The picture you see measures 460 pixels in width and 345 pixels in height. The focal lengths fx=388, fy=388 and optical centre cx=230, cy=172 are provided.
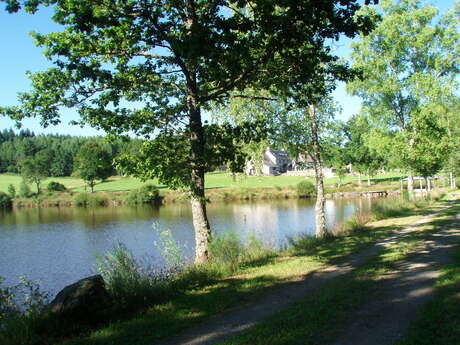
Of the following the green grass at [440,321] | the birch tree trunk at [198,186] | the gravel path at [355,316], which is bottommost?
the gravel path at [355,316]

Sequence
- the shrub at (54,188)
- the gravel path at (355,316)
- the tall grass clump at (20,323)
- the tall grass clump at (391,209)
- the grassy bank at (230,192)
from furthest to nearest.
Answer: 1. the shrub at (54,188)
2. the grassy bank at (230,192)
3. the tall grass clump at (391,209)
4. the tall grass clump at (20,323)
5. the gravel path at (355,316)

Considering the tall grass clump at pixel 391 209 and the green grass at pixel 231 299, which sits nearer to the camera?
the green grass at pixel 231 299

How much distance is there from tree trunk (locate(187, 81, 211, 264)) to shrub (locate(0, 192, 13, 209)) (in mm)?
71794

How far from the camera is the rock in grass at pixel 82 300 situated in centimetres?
659

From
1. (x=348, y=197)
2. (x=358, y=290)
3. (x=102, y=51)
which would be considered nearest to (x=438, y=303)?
(x=358, y=290)

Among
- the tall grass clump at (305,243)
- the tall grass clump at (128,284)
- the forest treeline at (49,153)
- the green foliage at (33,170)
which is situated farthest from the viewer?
the forest treeline at (49,153)

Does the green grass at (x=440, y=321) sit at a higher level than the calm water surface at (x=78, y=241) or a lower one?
higher

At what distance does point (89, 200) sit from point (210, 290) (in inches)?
2569

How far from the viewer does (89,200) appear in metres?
68.7

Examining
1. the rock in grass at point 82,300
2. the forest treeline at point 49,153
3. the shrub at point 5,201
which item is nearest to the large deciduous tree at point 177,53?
the rock in grass at point 82,300

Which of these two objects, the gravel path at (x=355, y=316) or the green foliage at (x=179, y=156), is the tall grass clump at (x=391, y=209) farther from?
the green foliage at (x=179, y=156)

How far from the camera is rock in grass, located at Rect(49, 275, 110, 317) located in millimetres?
6590

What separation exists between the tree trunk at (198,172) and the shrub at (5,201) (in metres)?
71.8

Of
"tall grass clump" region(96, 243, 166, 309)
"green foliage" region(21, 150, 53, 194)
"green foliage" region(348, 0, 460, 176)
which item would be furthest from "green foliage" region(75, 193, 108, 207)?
"tall grass clump" region(96, 243, 166, 309)
